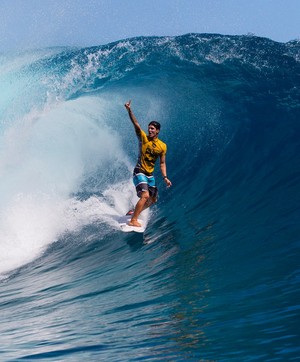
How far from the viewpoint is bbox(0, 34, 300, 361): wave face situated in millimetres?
4156

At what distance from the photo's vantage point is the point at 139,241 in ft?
27.6

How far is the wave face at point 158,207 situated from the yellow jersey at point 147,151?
1.12 m

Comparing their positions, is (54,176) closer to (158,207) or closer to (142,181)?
(158,207)

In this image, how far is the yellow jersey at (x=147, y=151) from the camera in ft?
27.8

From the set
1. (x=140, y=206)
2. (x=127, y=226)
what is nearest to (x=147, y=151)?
(x=140, y=206)

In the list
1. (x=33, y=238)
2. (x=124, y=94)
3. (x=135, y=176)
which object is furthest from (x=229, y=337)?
(x=124, y=94)

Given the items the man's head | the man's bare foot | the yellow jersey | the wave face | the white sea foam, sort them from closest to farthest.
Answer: the wave face
the man's head
the yellow jersey
the man's bare foot
the white sea foam

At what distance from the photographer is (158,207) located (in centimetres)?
1029

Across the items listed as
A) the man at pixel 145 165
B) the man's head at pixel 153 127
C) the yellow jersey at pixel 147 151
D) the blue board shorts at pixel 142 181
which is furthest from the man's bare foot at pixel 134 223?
the man's head at pixel 153 127

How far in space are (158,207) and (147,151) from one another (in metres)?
2.05

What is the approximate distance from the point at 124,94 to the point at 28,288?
925cm

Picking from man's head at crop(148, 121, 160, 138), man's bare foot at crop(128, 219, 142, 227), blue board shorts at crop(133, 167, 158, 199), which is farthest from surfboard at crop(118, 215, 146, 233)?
man's head at crop(148, 121, 160, 138)

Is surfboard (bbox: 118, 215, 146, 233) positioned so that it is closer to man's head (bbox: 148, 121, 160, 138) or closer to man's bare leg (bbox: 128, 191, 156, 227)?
man's bare leg (bbox: 128, 191, 156, 227)

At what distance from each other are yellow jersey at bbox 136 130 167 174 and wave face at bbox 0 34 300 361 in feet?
3.68
